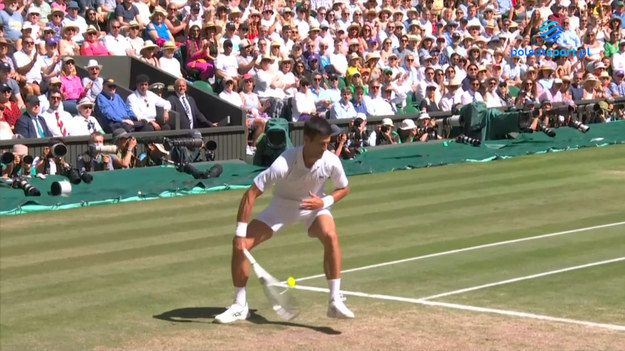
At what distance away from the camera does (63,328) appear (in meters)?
10.5

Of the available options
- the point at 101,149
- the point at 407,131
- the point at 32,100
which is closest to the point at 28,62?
the point at 32,100

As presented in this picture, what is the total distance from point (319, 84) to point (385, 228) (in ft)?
28.5

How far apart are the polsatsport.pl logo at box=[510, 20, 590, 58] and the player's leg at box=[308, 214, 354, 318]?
20.1m

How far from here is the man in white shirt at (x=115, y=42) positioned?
2339 cm

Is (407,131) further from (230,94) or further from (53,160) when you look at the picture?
(53,160)

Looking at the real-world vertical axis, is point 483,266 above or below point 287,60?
below

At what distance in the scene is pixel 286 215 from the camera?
10.5 m

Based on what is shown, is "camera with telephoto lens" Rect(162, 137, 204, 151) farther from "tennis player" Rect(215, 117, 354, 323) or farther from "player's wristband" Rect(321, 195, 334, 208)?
"player's wristband" Rect(321, 195, 334, 208)

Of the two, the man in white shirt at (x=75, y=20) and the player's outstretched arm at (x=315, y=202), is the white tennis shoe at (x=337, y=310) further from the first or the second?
the man in white shirt at (x=75, y=20)

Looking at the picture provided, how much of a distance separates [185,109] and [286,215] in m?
11.7

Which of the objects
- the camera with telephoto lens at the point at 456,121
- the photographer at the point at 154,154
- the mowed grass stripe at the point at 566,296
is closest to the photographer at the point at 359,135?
the camera with telephoto lens at the point at 456,121

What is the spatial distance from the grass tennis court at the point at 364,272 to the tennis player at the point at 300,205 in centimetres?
28

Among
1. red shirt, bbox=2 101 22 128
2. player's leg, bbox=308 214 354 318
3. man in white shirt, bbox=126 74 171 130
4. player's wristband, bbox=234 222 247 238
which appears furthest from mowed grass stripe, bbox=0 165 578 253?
player's leg, bbox=308 214 354 318

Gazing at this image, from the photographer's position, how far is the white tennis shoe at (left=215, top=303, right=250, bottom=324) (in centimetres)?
1052
